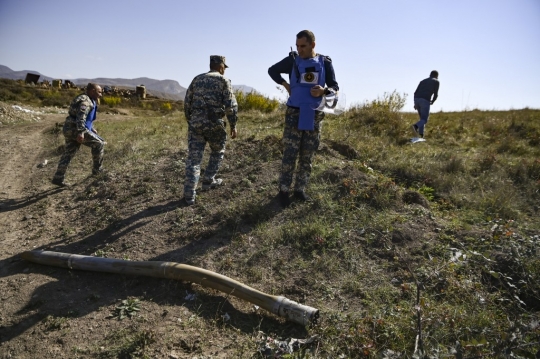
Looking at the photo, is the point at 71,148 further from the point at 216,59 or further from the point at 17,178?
the point at 216,59

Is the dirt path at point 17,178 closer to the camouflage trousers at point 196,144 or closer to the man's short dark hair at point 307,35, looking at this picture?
the camouflage trousers at point 196,144

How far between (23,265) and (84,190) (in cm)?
247

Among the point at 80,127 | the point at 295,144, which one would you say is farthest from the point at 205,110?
the point at 80,127

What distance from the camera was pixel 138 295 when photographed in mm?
3727

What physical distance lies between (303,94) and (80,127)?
405 cm

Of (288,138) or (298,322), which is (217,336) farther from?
(288,138)

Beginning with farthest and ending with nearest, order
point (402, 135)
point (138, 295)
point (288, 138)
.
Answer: point (402, 135)
point (288, 138)
point (138, 295)

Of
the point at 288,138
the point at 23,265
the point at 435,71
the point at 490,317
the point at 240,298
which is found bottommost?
the point at 23,265

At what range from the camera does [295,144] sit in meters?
4.96

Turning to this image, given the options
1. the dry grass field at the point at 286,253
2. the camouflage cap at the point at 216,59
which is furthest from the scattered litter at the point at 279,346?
the camouflage cap at the point at 216,59

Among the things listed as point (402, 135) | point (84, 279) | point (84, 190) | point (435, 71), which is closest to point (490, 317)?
point (84, 279)

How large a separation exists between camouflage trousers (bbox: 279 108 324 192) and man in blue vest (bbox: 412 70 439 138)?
6.18 m

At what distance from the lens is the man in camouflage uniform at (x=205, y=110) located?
17.3 feet

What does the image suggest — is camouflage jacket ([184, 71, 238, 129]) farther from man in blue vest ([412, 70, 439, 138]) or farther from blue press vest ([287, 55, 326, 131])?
man in blue vest ([412, 70, 439, 138])
